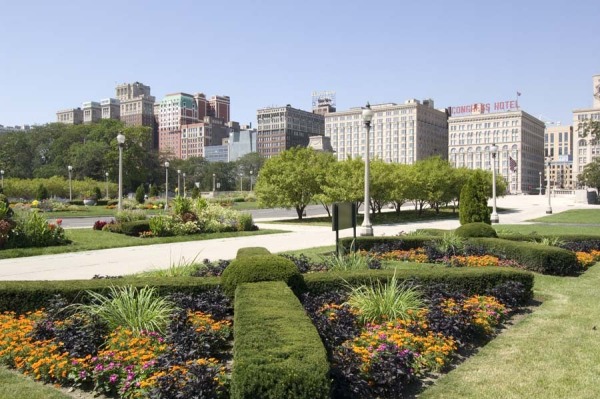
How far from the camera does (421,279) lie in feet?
30.0

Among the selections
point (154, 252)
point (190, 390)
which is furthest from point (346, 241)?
point (190, 390)

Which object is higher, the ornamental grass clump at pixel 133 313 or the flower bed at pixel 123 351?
the ornamental grass clump at pixel 133 313

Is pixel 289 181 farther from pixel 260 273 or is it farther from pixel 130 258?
pixel 260 273

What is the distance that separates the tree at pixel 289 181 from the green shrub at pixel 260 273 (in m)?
25.4

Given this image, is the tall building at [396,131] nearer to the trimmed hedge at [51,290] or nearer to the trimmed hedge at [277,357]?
the trimmed hedge at [51,290]

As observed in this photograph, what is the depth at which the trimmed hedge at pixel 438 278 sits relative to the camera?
868 cm

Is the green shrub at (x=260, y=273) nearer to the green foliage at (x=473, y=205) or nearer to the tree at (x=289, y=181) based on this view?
the green foliage at (x=473, y=205)

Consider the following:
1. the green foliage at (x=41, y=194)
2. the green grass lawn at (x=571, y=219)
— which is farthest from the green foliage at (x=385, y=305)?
the green foliage at (x=41, y=194)

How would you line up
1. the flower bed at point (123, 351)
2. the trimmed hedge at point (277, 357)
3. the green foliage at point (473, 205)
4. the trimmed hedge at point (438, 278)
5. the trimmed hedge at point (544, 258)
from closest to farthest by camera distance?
the trimmed hedge at point (277, 357), the flower bed at point (123, 351), the trimmed hedge at point (438, 278), the trimmed hedge at point (544, 258), the green foliage at point (473, 205)

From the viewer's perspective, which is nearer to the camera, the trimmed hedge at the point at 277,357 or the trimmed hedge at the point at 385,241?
the trimmed hedge at the point at 277,357

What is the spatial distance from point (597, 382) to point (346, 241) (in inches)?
421

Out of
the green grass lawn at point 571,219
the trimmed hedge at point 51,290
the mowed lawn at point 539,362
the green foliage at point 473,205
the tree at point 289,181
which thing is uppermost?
the tree at point 289,181

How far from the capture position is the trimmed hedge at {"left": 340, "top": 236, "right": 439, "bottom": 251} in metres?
16.0

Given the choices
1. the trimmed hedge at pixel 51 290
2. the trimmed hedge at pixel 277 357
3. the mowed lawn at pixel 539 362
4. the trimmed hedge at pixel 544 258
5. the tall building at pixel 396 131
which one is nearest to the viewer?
the trimmed hedge at pixel 277 357
